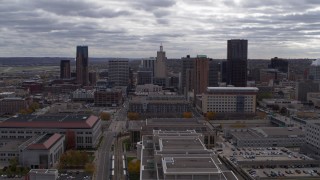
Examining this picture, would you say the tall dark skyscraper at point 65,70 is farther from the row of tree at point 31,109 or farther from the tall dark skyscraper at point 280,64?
the tall dark skyscraper at point 280,64

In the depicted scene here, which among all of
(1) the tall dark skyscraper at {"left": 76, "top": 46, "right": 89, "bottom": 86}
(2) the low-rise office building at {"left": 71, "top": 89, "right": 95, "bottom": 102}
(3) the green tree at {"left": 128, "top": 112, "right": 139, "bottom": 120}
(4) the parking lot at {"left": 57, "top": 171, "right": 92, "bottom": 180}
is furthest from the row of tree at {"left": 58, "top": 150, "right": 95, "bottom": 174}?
(1) the tall dark skyscraper at {"left": 76, "top": 46, "right": 89, "bottom": 86}

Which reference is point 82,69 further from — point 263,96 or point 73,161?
point 73,161

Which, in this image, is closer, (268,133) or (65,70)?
(268,133)

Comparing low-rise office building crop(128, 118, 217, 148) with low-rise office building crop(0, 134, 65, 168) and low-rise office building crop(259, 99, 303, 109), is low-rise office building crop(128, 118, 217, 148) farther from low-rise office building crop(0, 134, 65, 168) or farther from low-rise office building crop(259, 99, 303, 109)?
low-rise office building crop(259, 99, 303, 109)

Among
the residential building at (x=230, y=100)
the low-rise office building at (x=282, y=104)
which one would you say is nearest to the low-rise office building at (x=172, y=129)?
the residential building at (x=230, y=100)

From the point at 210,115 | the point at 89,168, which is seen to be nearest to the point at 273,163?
the point at 89,168
